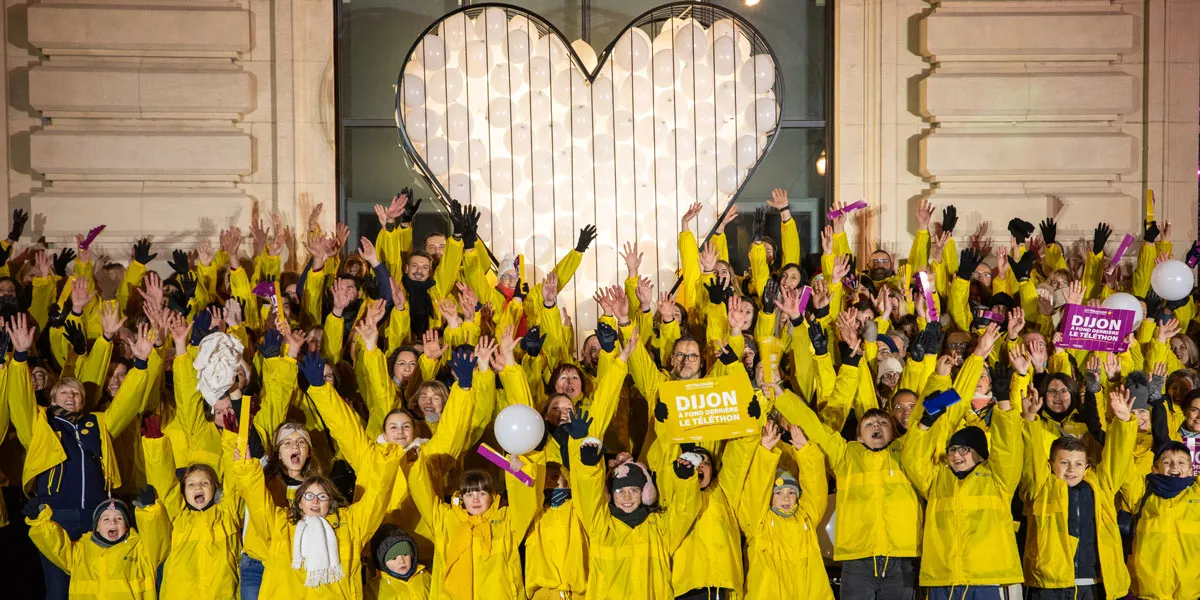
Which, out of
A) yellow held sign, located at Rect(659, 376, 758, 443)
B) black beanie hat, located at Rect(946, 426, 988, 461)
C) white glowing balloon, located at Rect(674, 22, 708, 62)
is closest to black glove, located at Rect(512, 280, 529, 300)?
yellow held sign, located at Rect(659, 376, 758, 443)

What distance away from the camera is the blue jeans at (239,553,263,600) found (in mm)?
6816

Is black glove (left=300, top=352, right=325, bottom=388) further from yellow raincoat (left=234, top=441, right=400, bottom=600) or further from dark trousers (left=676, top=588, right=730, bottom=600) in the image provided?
dark trousers (left=676, top=588, right=730, bottom=600)

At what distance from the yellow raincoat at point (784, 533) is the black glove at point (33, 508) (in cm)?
404

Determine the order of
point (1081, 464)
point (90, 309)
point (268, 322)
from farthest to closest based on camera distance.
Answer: point (90, 309), point (268, 322), point (1081, 464)

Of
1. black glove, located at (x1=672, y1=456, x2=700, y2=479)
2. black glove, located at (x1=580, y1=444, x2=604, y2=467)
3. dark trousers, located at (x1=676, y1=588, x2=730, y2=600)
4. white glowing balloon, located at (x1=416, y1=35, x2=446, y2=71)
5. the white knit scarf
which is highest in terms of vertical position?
white glowing balloon, located at (x1=416, y1=35, x2=446, y2=71)

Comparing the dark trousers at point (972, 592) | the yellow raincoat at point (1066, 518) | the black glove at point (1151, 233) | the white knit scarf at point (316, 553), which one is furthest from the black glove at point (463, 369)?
the black glove at point (1151, 233)

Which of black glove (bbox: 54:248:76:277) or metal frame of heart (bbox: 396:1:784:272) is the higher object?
metal frame of heart (bbox: 396:1:784:272)

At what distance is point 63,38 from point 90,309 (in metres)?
2.92

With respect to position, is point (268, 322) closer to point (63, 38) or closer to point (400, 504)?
point (400, 504)

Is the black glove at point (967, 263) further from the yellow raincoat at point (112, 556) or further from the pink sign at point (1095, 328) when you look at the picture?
the yellow raincoat at point (112, 556)

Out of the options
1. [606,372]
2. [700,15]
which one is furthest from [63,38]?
[606,372]

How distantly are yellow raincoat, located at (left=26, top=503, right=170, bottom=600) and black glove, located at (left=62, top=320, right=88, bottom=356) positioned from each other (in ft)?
5.07

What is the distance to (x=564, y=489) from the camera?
7098 mm

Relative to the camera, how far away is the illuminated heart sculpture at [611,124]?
10.5 m
